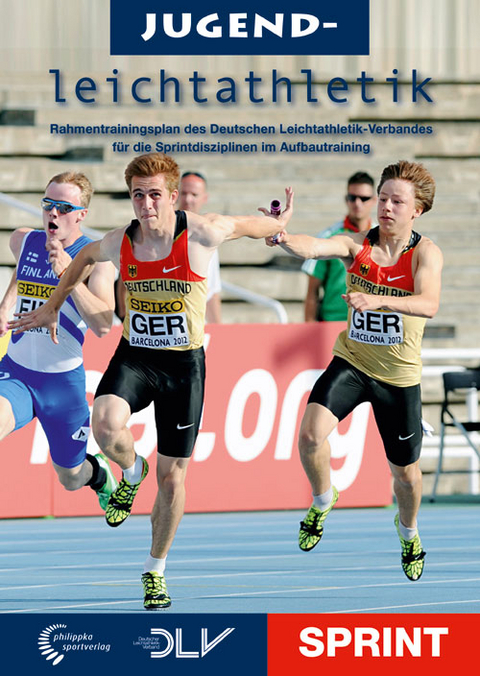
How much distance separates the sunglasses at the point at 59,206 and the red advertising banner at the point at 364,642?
124 inches

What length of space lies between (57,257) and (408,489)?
2.42 metres

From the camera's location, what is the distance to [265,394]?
462 inches

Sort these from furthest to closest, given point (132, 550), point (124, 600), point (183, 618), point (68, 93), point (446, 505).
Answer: point (68, 93)
point (446, 505)
point (132, 550)
point (124, 600)
point (183, 618)

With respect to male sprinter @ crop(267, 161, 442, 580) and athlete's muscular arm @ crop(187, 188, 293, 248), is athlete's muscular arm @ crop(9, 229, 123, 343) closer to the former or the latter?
athlete's muscular arm @ crop(187, 188, 293, 248)

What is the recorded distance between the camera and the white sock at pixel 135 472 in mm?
7707

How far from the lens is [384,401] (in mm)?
7809

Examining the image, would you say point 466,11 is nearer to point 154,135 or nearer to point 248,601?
point 154,135

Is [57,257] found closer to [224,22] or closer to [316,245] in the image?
[316,245]

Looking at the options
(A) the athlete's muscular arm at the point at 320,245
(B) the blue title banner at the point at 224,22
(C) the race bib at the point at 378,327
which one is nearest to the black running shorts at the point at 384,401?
(C) the race bib at the point at 378,327

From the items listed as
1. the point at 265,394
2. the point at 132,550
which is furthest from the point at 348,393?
the point at 265,394

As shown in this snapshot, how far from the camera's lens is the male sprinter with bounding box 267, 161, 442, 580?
300 inches

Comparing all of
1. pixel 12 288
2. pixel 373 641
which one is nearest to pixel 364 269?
pixel 12 288

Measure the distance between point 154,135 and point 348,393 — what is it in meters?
9.93

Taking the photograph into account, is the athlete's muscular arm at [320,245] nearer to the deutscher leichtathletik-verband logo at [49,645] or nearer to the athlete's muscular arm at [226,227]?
the athlete's muscular arm at [226,227]
